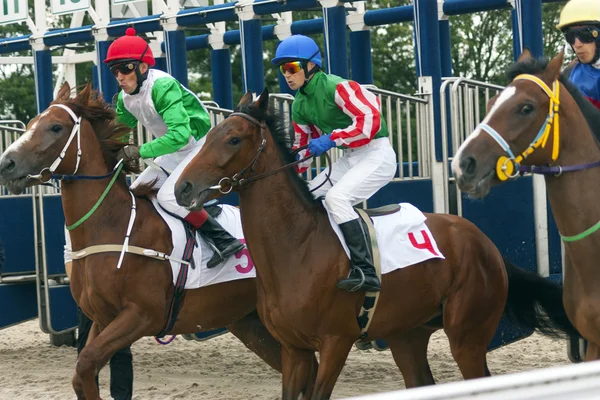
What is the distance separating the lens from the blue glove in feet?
16.4

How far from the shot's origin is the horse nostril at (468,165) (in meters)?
4.02

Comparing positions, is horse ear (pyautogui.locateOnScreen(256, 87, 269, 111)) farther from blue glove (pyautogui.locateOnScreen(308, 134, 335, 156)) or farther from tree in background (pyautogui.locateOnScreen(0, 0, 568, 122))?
tree in background (pyautogui.locateOnScreen(0, 0, 568, 122))

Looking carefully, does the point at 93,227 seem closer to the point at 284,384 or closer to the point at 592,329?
the point at 284,384

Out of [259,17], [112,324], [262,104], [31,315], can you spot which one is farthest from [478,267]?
[259,17]

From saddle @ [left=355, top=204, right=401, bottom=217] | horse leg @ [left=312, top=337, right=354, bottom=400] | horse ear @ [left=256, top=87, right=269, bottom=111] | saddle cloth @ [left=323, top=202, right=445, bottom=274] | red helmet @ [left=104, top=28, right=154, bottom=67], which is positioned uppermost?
red helmet @ [left=104, top=28, right=154, bottom=67]

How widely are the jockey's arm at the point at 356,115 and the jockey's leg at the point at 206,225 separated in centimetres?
96

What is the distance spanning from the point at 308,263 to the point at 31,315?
361cm

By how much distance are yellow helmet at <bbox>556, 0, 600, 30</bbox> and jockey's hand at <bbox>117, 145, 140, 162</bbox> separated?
231 centimetres

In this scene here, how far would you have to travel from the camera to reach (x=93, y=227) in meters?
5.48

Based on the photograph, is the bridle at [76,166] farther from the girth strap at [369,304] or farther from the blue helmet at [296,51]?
the girth strap at [369,304]

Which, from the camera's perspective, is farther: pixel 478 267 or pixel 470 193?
pixel 478 267

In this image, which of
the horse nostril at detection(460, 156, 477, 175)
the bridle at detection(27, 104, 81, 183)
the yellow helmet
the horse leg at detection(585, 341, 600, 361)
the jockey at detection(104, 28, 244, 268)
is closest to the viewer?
the horse nostril at detection(460, 156, 477, 175)

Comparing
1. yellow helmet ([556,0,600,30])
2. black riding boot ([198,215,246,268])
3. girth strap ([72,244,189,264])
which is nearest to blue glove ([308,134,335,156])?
black riding boot ([198,215,246,268])

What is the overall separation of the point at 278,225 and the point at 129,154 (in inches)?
47.5
